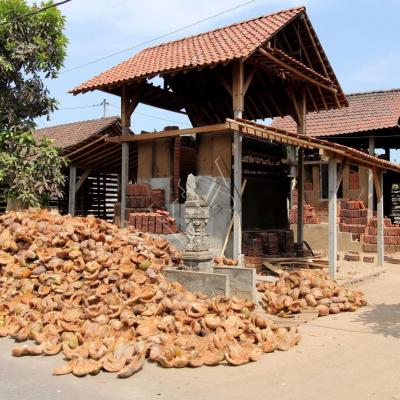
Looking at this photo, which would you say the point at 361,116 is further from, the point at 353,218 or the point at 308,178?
the point at 353,218

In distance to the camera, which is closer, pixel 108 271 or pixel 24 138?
pixel 108 271

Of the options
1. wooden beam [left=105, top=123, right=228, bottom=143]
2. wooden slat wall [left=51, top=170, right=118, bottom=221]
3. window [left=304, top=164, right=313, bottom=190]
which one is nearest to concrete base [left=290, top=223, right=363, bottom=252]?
window [left=304, top=164, right=313, bottom=190]

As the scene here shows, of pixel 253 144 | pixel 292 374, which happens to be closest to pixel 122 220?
pixel 253 144

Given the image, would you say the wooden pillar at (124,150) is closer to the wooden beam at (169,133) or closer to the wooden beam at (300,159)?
the wooden beam at (169,133)

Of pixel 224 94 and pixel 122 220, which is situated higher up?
pixel 224 94

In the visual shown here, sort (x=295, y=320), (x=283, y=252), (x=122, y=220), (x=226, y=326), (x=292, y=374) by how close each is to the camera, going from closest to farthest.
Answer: (x=292, y=374) < (x=226, y=326) < (x=295, y=320) < (x=122, y=220) < (x=283, y=252)

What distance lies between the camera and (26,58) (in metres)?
14.1

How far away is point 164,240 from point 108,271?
8.37ft

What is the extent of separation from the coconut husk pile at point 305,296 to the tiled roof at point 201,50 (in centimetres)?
473

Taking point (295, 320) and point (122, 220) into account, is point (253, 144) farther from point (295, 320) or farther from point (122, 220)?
point (295, 320)

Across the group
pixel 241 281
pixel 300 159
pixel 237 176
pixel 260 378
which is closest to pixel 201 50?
pixel 237 176

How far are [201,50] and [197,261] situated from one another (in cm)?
539

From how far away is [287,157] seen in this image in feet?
47.6

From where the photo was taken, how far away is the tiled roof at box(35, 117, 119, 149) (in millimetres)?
18752
